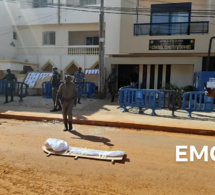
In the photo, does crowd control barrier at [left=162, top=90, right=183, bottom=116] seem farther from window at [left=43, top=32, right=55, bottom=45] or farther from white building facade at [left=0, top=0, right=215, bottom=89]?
window at [left=43, top=32, right=55, bottom=45]

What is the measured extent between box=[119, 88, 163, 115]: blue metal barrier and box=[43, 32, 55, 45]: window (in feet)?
39.6

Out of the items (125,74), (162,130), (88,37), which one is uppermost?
(88,37)

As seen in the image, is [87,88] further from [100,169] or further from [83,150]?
[100,169]

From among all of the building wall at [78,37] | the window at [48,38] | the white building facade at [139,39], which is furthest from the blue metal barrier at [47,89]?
the building wall at [78,37]

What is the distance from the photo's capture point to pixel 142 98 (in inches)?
309

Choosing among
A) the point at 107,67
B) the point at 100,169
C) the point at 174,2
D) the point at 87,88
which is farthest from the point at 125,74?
the point at 100,169

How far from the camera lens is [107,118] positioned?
7180 millimetres

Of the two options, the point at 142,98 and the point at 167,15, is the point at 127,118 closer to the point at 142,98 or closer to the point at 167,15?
the point at 142,98

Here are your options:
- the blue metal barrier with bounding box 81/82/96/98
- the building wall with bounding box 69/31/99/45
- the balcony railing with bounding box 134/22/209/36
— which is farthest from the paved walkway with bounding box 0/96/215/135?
the building wall with bounding box 69/31/99/45

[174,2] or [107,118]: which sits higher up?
[174,2]

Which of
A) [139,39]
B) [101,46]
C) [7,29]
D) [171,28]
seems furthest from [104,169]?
[7,29]

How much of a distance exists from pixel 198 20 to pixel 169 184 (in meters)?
12.6

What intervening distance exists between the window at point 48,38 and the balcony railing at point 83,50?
2.19 m

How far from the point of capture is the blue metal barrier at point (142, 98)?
7552mm
